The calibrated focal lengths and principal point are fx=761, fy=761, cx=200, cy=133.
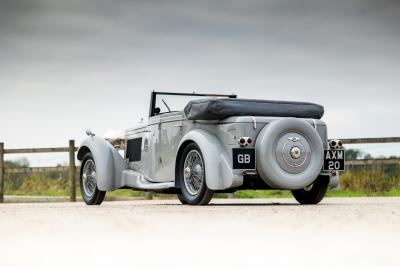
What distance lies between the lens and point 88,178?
11.9 m

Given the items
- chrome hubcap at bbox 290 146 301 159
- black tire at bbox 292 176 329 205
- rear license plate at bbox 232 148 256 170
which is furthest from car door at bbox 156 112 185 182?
black tire at bbox 292 176 329 205

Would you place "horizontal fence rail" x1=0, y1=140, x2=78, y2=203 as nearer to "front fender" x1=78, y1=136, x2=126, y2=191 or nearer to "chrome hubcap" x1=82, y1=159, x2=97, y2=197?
"chrome hubcap" x1=82, y1=159, x2=97, y2=197

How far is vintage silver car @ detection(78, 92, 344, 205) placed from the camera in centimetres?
928

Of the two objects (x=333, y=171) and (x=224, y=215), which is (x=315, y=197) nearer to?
(x=333, y=171)

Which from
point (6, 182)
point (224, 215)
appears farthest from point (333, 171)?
point (6, 182)

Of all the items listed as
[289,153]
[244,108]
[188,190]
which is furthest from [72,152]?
[289,153]

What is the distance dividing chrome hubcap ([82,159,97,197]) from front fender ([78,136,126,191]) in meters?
0.34

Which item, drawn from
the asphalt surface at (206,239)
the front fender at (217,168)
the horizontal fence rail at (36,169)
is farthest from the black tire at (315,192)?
the horizontal fence rail at (36,169)

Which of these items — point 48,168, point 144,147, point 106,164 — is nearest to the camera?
point 144,147

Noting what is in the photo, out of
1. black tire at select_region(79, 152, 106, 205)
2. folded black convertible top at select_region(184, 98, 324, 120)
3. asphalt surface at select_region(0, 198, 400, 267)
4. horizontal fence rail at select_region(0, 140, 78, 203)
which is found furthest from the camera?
horizontal fence rail at select_region(0, 140, 78, 203)

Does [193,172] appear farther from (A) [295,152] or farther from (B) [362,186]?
(B) [362,186]

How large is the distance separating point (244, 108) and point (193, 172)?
1.05 metres

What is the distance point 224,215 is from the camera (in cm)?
750

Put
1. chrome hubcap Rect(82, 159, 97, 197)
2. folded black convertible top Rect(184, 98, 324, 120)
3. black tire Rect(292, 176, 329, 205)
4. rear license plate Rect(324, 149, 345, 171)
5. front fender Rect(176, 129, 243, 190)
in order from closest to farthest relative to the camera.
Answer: front fender Rect(176, 129, 243, 190)
folded black convertible top Rect(184, 98, 324, 120)
rear license plate Rect(324, 149, 345, 171)
black tire Rect(292, 176, 329, 205)
chrome hubcap Rect(82, 159, 97, 197)
